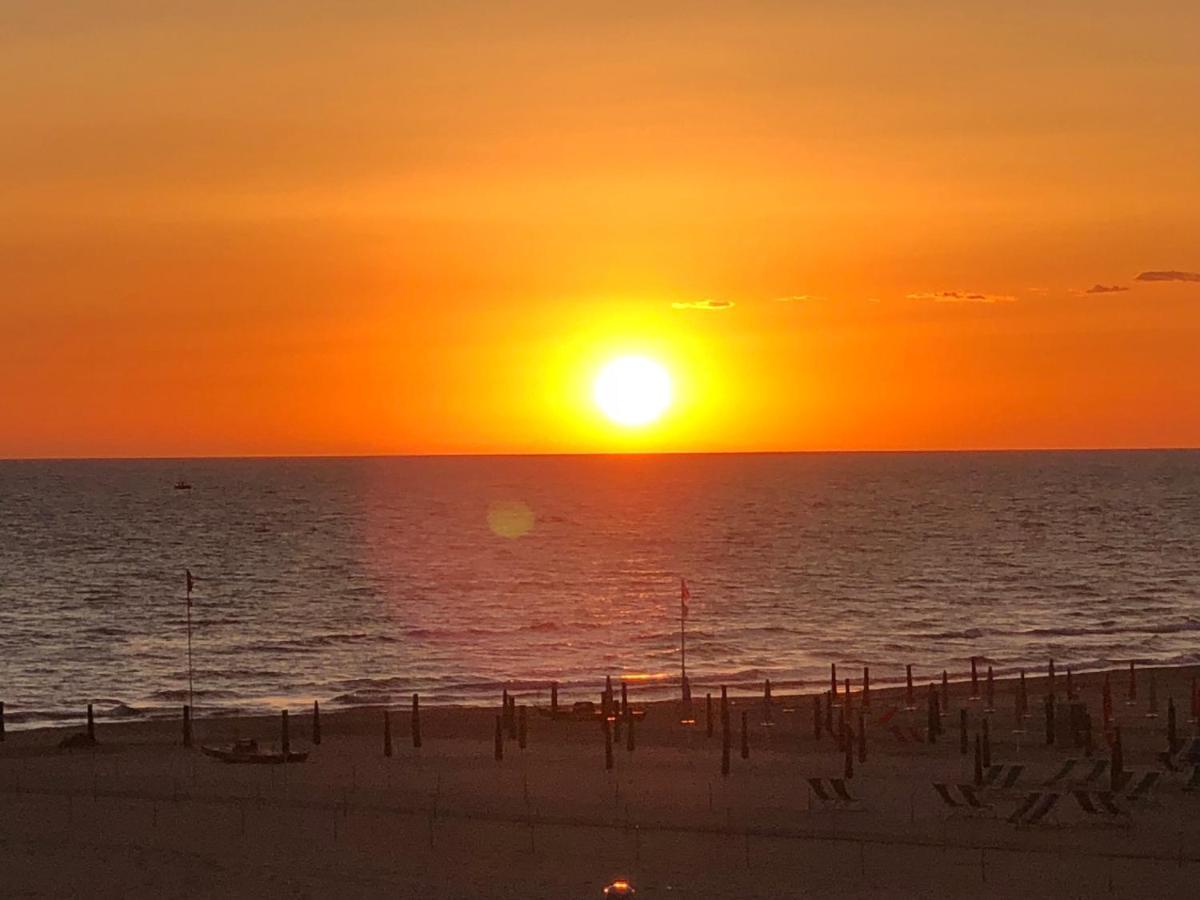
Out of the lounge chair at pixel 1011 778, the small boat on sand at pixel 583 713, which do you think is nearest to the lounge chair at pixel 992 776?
the lounge chair at pixel 1011 778

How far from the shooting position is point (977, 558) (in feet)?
467

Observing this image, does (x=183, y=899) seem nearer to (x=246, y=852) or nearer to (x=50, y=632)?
(x=246, y=852)

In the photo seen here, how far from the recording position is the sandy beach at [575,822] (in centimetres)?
3000

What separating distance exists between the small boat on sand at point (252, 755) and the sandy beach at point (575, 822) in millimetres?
464

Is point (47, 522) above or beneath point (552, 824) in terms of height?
above

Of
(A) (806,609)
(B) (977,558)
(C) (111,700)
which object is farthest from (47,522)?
(C) (111,700)

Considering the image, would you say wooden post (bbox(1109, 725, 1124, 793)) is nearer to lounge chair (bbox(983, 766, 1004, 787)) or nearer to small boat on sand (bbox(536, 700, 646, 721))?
lounge chair (bbox(983, 766, 1004, 787))

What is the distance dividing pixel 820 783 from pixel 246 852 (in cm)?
1162

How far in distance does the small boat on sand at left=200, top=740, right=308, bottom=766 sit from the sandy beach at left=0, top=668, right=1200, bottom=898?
0.46 metres

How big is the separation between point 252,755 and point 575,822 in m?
10.8

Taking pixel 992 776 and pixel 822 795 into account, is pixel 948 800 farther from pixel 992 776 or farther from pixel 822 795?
pixel 822 795

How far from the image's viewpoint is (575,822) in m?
34.7

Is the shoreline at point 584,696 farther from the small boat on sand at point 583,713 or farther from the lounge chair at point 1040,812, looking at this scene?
the lounge chair at point 1040,812

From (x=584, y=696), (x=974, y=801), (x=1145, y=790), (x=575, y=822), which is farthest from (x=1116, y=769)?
(x=584, y=696)
